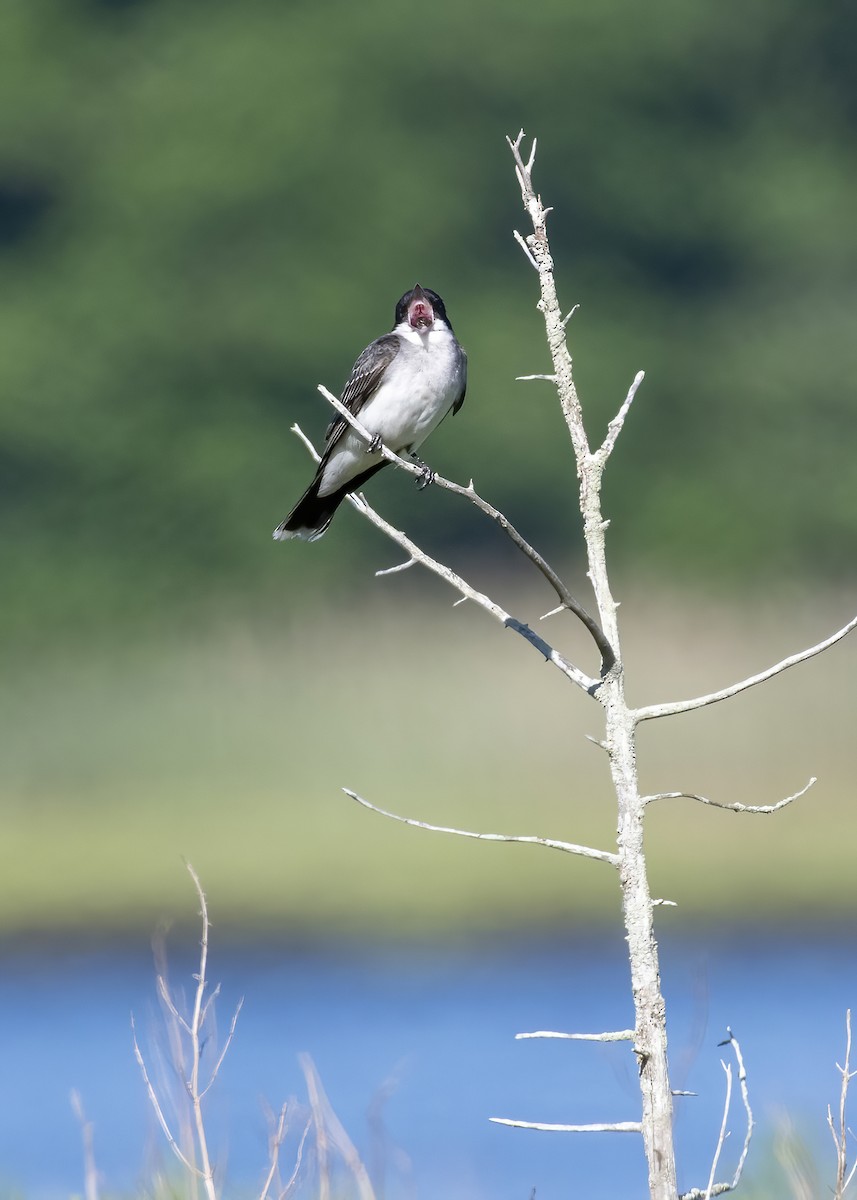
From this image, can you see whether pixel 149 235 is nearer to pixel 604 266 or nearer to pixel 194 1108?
pixel 604 266

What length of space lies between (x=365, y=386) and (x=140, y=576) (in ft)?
53.5

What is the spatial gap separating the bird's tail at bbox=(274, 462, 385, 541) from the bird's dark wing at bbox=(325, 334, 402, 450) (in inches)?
7.7

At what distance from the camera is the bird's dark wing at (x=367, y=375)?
6.27m

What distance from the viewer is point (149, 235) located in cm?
2561

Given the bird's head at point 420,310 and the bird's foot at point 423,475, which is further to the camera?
the bird's head at point 420,310

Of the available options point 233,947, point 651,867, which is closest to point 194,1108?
point 233,947

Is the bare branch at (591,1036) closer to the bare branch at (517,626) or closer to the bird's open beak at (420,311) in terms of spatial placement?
the bare branch at (517,626)

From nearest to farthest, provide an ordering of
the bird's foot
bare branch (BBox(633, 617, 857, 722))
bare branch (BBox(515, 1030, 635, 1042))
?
bare branch (BBox(515, 1030, 635, 1042)) < bare branch (BBox(633, 617, 857, 722)) < the bird's foot

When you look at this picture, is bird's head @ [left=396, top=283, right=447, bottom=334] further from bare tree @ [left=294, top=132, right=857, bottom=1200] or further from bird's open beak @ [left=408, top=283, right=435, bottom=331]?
bare tree @ [left=294, top=132, right=857, bottom=1200]

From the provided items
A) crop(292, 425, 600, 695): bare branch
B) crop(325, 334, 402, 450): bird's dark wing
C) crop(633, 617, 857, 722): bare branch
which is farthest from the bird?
crop(633, 617, 857, 722): bare branch

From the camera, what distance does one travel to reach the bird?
6164 mm

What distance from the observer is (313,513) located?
646 cm

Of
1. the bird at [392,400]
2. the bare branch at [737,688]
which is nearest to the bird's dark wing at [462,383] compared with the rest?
the bird at [392,400]

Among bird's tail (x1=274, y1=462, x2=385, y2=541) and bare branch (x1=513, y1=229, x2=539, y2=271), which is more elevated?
bird's tail (x1=274, y1=462, x2=385, y2=541)
